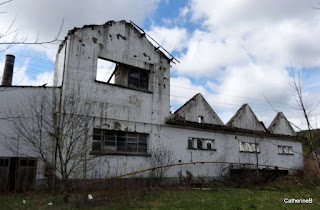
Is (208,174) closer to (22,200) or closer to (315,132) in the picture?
(22,200)

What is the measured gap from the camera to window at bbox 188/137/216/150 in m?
16.3

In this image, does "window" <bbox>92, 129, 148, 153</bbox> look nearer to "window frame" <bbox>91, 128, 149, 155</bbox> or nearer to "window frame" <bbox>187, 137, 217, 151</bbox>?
"window frame" <bbox>91, 128, 149, 155</bbox>

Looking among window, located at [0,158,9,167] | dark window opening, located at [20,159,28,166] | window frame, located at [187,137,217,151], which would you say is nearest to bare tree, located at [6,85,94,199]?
dark window opening, located at [20,159,28,166]

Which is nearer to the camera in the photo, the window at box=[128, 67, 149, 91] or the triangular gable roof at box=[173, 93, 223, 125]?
the window at box=[128, 67, 149, 91]

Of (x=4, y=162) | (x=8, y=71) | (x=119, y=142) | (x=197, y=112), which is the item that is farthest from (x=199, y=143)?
(x=8, y=71)

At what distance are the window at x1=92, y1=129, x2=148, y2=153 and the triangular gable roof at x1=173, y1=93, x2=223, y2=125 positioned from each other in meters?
2.96

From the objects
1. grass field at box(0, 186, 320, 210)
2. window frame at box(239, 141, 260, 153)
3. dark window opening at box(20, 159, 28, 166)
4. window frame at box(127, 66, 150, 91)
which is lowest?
grass field at box(0, 186, 320, 210)

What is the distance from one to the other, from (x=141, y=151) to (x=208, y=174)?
5.07 metres

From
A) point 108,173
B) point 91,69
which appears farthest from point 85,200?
point 91,69

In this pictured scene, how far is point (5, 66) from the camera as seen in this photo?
15.1 meters

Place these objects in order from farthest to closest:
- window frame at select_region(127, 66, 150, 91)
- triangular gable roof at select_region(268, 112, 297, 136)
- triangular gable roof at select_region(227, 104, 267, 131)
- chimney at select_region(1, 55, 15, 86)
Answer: triangular gable roof at select_region(268, 112, 297, 136), triangular gable roof at select_region(227, 104, 267, 131), window frame at select_region(127, 66, 150, 91), chimney at select_region(1, 55, 15, 86)

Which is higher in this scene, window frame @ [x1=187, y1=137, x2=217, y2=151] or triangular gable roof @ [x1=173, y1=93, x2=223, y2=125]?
triangular gable roof @ [x1=173, y1=93, x2=223, y2=125]

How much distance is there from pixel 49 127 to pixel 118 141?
11.8 feet

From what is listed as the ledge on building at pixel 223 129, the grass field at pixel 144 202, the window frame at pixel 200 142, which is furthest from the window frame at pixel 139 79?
the grass field at pixel 144 202
